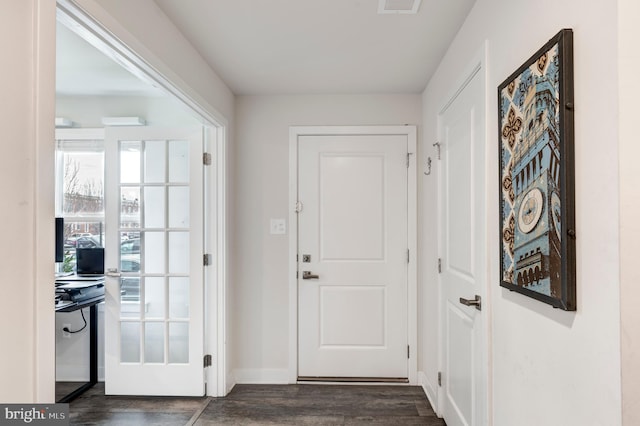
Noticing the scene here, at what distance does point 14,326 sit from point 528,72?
67.6 inches

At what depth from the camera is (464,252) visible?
6.96ft

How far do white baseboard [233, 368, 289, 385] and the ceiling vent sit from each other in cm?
272

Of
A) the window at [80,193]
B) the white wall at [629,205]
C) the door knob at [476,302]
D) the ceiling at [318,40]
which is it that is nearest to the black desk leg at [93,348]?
the window at [80,193]

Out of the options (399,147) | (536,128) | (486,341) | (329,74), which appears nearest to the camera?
(536,128)

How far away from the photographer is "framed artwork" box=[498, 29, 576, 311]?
1.07m

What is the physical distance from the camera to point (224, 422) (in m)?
2.60

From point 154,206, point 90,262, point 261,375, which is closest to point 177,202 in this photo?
point 154,206

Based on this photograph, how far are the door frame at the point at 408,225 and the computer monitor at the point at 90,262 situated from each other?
5.32ft

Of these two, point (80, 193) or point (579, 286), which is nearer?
point (579, 286)

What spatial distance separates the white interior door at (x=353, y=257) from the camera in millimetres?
3225

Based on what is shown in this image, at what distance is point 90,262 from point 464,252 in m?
2.99

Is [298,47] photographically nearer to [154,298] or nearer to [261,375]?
[154,298]

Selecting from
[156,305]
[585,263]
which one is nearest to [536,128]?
[585,263]

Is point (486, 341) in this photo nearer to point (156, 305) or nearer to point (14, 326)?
point (14, 326)
